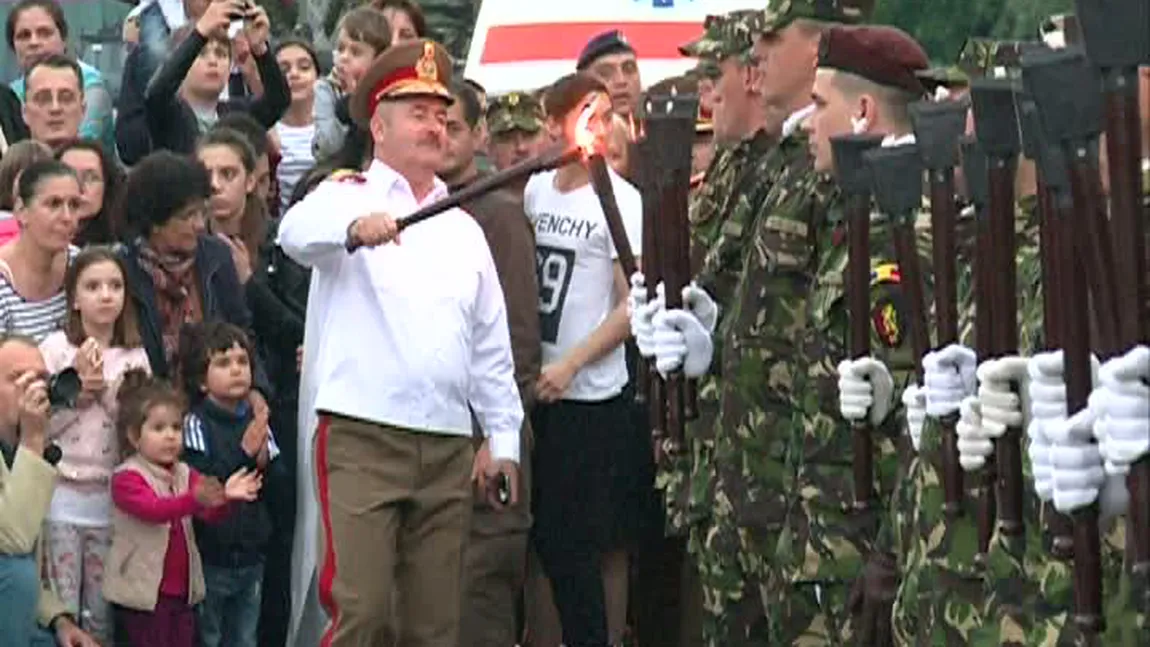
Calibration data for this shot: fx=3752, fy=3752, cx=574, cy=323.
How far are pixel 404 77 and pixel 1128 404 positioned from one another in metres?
6.34

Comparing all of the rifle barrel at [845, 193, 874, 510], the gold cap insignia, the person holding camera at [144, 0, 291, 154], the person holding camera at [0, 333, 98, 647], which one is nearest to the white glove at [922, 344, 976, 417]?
the rifle barrel at [845, 193, 874, 510]

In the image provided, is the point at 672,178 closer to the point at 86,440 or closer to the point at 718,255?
the point at 718,255

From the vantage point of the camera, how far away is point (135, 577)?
37.9 ft

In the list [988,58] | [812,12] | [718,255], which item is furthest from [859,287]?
[718,255]

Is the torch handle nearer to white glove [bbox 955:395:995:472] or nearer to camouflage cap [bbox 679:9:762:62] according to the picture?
camouflage cap [bbox 679:9:762:62]

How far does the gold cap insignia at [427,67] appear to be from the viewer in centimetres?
1204

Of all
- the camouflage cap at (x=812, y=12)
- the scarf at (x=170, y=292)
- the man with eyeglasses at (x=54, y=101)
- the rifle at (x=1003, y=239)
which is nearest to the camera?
the rifle at (x=1003, y=239)

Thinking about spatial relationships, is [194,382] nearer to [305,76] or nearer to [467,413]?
[467,413]

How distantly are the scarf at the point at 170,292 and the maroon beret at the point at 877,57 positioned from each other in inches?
128

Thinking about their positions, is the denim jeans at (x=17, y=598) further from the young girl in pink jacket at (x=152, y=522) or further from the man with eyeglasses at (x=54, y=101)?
the man with eyeglasses at (x=54, y=101)

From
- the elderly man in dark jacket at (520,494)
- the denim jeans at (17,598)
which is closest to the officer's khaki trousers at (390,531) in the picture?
the elderly man in dark jacket at (520,494)

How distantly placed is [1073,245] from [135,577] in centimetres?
560

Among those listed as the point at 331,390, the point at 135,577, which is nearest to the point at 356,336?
the point at 331,390

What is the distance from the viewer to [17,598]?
11.0 metres
